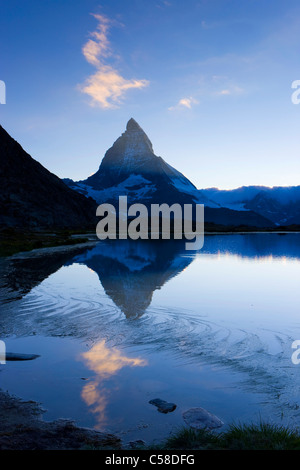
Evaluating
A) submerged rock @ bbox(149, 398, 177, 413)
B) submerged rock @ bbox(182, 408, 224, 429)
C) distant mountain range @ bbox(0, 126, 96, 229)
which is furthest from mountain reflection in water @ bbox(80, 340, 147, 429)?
distant mountain range @ bbox(0, 126, 96, 229)

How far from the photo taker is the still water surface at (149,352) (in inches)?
308

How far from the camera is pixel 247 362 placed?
10.6m

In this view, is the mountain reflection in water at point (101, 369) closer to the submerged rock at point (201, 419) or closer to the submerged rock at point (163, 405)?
the submerged rock at point (163, 405)

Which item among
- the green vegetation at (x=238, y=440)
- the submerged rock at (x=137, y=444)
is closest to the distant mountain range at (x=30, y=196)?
the submerged rock at (x=137, y=444)

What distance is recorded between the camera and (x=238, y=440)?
A: 5.97 metres

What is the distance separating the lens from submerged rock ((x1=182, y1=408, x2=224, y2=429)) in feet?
22.9

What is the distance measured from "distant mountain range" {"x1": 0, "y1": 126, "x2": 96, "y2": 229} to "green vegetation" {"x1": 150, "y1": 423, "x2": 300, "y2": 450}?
120819 mm

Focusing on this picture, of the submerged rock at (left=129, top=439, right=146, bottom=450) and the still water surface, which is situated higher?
the submerged rock at (left=129, top=439, right=146, bottom=450)

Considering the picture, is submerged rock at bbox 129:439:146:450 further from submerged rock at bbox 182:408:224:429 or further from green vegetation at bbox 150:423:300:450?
submerged rock at bbox 182:408:224:429

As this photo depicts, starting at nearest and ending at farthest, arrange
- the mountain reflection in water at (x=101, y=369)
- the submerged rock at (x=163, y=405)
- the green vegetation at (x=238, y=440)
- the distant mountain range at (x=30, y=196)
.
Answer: the green vegetation at (x=238, y=440), the submerged rock at (x=163, y=405), the mountain reflection in water at (x=101, y=369), the distant mountain range at (x=30, y=196)

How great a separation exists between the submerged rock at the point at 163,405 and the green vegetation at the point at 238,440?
1.18m

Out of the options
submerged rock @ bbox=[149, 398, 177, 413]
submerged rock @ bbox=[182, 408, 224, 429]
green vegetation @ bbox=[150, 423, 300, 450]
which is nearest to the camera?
green vegetation @ bbox=[150, 423, 300, 450]

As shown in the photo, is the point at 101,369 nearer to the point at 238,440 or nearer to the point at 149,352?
the point at 149,352
